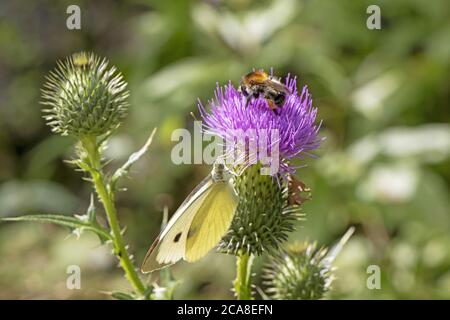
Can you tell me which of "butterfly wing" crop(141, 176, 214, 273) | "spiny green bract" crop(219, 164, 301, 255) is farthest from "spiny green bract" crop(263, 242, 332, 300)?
"butterfly wing" crop(141, 176, 214, 273)

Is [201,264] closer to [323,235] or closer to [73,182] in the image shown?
[323,235]

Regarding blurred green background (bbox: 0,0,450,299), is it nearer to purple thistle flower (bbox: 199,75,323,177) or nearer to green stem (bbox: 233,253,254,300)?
green stem (bbox: 233,253,254,300)

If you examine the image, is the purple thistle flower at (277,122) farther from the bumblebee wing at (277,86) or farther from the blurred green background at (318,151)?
the blurred green background at (318,151)

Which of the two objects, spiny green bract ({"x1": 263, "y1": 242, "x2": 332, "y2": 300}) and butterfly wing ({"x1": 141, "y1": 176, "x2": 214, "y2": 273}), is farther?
spiny green bract ({"x1": 263, "y1": 242, "x2": 332, "y2": 300})

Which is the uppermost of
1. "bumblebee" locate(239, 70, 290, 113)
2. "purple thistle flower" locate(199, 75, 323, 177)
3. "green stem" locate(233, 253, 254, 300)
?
"bumblebee" locate(239, 70, 290, 113)

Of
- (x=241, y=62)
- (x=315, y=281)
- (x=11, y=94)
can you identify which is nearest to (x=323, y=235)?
(x=241, y=62)

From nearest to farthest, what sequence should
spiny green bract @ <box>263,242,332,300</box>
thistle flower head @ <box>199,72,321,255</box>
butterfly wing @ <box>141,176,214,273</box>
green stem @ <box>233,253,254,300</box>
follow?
butterfly wing @ <box>141,176,214,273</box>, thistle flower head @ <box>199,72,321,255</box>, green stem @ <box>233,253,254,300</box>, spiny green bract @ <box>263,242,332,300</box>

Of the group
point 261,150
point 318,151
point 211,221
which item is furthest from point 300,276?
point 318,151

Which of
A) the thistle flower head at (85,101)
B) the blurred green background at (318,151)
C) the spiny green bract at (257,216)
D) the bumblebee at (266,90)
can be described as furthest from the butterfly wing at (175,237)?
the blurred green background at (318,151)
